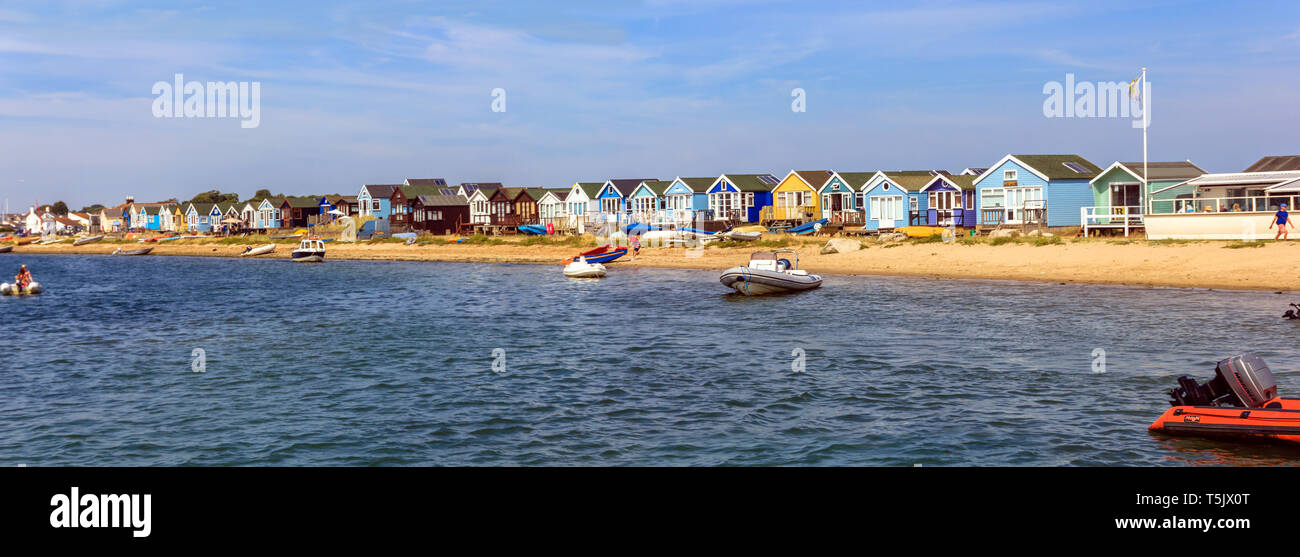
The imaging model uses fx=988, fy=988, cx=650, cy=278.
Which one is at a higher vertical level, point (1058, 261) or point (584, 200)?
point (584, 200)

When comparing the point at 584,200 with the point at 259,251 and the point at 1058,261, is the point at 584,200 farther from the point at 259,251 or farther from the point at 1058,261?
the point at 1058,261

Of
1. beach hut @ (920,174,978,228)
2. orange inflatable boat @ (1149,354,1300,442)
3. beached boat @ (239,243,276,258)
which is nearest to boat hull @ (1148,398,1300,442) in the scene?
orange inflatable boat @ (1149,354,1300,442)

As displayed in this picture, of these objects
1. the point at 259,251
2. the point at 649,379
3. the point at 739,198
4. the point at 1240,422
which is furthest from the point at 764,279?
the point at 259,251

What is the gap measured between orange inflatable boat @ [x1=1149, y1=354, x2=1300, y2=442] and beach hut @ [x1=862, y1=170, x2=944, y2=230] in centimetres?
5973

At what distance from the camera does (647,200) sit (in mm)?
99062

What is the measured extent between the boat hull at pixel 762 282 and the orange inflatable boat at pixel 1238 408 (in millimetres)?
29178

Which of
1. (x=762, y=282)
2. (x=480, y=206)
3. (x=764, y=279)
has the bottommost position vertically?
(x=762, y=282)

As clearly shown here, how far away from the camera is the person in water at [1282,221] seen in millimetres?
44406

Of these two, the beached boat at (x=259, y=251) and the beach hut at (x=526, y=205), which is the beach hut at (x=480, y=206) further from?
the beached boat at (x=259, y=251)

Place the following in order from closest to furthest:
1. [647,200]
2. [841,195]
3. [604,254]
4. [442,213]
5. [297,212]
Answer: [604,254], [841,195], [647,200], [442,213], [297,212]

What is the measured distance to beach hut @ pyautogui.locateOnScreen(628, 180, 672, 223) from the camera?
319 feet

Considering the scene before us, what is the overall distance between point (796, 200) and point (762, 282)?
43.9 meters
